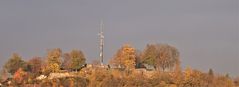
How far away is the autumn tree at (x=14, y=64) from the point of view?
91750 millimetres

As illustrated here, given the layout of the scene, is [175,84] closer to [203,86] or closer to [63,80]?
[203,86]

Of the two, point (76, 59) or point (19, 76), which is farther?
point (76, 59)

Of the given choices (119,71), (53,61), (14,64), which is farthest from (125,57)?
(14,64)

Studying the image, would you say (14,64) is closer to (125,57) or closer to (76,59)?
(76,59)

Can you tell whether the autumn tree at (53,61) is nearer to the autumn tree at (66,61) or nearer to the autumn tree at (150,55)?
the autumn tree at (66,61)

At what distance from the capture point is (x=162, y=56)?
9181 cm

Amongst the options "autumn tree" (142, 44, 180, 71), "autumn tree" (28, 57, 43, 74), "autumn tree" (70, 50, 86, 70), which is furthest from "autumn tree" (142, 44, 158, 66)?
"autumn tree" (28, 57, 43, 74)

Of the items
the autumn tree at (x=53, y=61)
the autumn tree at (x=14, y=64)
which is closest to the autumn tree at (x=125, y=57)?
the autumn tree at (x=53, y=61)

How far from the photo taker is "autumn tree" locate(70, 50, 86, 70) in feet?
300

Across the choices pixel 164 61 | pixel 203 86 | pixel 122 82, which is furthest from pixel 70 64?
pixel 203 86

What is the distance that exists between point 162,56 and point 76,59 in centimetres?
1482

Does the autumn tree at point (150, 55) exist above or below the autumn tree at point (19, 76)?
above

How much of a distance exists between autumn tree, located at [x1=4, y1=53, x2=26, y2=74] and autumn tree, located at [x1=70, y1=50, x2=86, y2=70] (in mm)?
8805

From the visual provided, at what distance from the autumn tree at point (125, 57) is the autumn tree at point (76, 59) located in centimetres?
551
